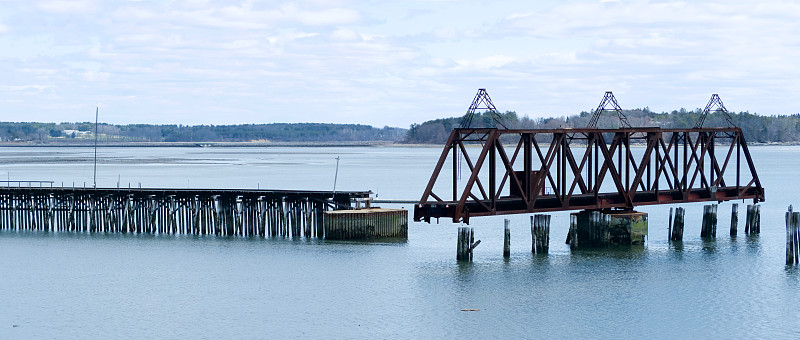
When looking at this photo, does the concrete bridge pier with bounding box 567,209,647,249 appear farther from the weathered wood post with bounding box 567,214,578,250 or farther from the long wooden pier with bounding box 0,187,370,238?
the long wooden pier with bounding box 0,187,370,238

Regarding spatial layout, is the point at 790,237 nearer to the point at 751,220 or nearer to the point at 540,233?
the point at 540,233

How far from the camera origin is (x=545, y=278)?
48.5m

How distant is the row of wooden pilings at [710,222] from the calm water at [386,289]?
760 millimetres

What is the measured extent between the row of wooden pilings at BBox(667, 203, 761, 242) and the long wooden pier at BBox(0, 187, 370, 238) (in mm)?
18086

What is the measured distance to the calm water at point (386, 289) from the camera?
39.3 meters

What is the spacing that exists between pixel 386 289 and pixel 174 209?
2314 centimetres

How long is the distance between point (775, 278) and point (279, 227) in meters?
29.4

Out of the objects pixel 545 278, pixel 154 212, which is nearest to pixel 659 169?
pixel 545 278

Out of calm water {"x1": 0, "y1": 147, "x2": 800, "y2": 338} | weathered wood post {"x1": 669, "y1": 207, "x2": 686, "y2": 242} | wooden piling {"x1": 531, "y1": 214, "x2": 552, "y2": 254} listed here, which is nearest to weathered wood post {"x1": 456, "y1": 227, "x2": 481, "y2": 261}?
calm water {"x1": 0, "y1": 147, "x2": 800, "y2": 338}

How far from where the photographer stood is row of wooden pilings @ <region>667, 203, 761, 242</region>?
6131 centimetres

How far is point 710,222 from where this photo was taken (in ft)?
208

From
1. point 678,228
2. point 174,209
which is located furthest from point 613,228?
point 174,209

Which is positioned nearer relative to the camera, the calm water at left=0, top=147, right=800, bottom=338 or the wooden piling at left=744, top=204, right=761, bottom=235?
the calm water at left=0, top=147, right=800, bottom=338

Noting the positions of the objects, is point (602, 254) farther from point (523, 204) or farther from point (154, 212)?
point (154, 212)
